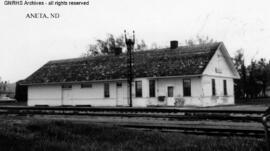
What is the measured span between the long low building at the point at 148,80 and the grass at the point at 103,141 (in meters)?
19.6

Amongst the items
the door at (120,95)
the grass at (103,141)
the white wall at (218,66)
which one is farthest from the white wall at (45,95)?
the grass at (103,141)

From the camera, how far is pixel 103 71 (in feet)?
116

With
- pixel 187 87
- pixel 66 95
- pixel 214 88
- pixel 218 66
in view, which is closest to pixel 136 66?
pixel 187 87

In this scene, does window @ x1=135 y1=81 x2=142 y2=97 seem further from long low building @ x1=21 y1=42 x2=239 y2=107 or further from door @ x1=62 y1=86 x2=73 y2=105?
door @ x1=62 y1=86 x2=73 y2=105

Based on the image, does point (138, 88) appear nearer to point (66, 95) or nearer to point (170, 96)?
point (170, 96)

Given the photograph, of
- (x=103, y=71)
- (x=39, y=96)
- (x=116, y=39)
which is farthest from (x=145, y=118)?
(x=116, y=39)

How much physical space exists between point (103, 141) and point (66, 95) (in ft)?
93.8

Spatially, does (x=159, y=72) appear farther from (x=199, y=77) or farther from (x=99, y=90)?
(x=99, y=90)

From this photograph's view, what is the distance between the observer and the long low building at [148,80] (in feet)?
99.3

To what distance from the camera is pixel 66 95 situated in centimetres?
3694

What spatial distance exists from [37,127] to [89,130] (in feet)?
5.78

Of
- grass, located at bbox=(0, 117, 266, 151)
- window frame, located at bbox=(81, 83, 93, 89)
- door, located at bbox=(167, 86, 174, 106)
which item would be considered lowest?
grass, located at bbox=(0, 117, 266, 151)

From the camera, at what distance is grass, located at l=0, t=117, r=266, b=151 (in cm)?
764

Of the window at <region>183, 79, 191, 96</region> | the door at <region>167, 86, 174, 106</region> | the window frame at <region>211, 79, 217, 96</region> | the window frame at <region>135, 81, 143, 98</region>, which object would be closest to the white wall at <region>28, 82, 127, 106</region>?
the window frame at <region>135, 81, 143, 98</region>
